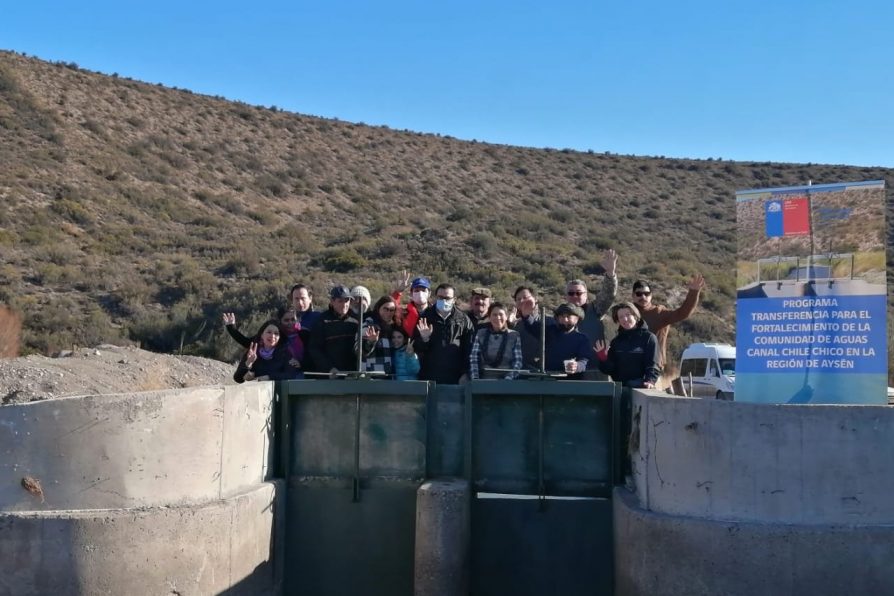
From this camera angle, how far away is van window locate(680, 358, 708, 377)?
21.2 m

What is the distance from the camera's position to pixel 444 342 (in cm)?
805

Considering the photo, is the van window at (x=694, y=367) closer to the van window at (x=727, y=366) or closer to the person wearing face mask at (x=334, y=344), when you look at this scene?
the van window at (x=727, y=366)

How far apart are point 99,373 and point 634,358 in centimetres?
1028

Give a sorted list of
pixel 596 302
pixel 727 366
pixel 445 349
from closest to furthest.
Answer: pixel 445 349
pixel 596 302
pixel 727 366

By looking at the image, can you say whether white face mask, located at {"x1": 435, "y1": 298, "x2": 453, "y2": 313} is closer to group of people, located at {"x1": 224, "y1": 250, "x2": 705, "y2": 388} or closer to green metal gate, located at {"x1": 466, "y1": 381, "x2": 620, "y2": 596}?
group of people, located at {"x1": 224, "y1": 250, "x2": 705, "y2": 388}

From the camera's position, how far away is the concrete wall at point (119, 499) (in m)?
5.70

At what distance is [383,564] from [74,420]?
8.27ft

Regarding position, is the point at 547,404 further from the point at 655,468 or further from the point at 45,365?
the point at 45,365

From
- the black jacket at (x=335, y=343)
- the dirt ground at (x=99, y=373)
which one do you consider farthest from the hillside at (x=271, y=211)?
the black jacket at (x=335, y=343)

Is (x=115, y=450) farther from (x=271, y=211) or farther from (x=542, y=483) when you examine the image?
(x=271, y=211)

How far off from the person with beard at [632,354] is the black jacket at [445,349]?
3.84 ft

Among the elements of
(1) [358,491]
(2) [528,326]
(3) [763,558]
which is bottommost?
(3) [763,558]

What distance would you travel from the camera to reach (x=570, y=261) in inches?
1305

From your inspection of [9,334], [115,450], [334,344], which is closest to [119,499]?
[115,450]
